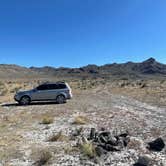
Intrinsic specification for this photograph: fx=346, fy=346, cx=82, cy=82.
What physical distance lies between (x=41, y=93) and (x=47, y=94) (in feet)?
1.73

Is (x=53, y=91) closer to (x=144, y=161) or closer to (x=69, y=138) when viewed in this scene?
(x=69, y=138)

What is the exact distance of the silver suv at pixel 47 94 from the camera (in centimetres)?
2834

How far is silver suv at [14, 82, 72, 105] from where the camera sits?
2834 cm

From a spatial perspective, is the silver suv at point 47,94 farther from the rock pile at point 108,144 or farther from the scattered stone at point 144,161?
the scattered stone at point 144,161

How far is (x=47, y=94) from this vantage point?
95.3 ft

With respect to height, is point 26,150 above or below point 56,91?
below

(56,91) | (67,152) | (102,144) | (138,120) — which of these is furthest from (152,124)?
(56,91)

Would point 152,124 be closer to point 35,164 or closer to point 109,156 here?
point 109,156

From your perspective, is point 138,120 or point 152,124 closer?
point 152,124

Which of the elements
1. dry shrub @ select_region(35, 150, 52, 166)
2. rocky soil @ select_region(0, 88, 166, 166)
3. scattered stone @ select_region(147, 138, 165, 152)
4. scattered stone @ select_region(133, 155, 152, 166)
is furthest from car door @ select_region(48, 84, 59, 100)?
scattered stone @ select_region(133, 155, 152, 166)

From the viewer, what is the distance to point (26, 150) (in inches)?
459

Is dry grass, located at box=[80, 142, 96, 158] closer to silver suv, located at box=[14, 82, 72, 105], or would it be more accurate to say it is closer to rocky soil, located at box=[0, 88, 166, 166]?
rocky soil, located at box=[0, 88, 166, 166]

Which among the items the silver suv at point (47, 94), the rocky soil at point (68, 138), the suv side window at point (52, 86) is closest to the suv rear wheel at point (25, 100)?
the silver suv at point (47, 94)

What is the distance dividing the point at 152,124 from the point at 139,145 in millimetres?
4691
